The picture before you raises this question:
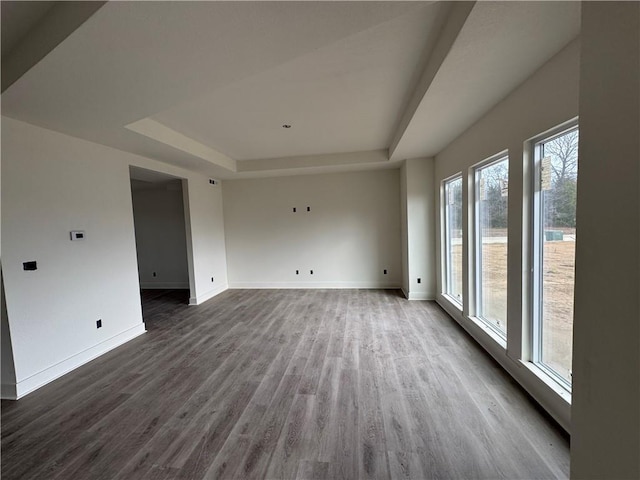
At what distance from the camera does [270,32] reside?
1472 mm

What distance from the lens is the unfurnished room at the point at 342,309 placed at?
2.68 feet

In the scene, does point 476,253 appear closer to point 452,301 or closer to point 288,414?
point 452,301

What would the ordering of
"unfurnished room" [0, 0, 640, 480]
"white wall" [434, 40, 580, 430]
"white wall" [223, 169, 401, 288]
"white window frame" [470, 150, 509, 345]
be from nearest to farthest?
"unfurnished room" [0, 0, 640, 480], "white wall" [434, 40, 580, 430], "white window frame" [470, 150, 509, 345], "white wall" [223, 169, 401, 288]

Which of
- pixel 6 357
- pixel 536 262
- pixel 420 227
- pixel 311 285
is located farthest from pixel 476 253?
pixel 6 357

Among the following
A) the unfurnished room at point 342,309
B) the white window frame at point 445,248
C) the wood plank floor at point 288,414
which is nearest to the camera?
the unfurnished room at point 342,309

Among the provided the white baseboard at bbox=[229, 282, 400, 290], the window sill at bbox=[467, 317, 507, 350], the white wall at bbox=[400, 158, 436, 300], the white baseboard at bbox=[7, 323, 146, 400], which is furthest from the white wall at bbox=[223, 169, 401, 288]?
the white baseboard at bbox=[7, 323, 146, 400]

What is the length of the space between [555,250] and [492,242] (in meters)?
0.83

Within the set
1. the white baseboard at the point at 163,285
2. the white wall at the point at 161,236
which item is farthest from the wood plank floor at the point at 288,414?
the white wall at the point at 161,236

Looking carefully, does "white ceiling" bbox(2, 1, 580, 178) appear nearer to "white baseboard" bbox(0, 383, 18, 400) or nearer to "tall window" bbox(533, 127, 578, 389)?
"tall window" bbox(533, 127, 578, 389)

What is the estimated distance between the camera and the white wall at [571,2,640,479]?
26.0 inches

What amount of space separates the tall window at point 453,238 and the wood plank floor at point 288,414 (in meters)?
0.96

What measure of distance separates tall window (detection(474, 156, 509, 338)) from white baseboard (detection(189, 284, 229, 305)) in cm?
451

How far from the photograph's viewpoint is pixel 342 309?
170 inches

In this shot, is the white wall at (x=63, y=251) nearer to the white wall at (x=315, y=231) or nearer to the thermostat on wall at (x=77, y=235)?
the thermostat on wall at (x=77, y=235)
